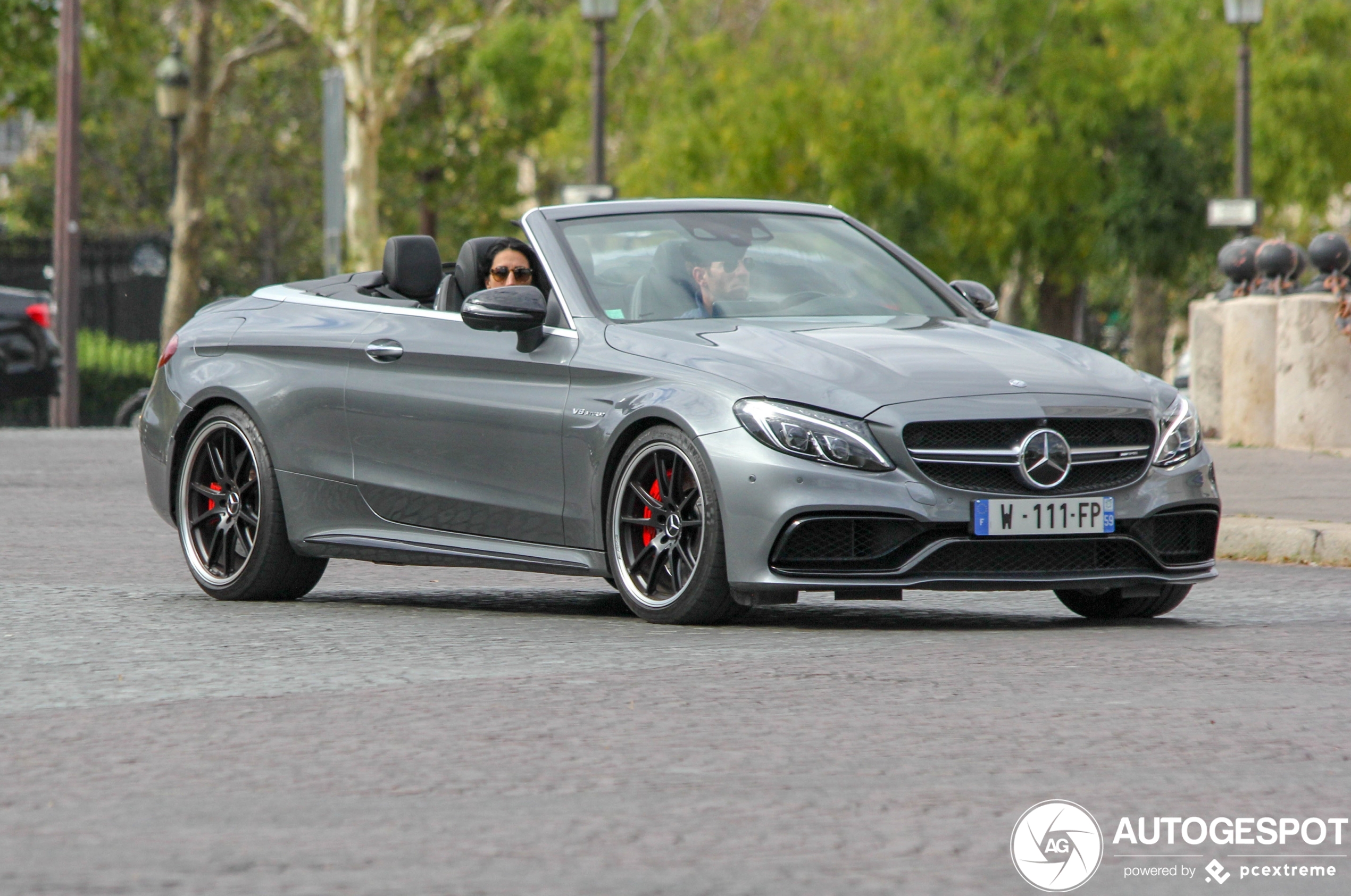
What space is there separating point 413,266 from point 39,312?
14.1m

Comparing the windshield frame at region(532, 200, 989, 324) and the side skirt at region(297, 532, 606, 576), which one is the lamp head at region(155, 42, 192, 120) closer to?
the windshield frame at region(532, 200, 989, 324)

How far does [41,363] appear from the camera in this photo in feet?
74.8

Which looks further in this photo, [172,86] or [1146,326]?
[1146,326]

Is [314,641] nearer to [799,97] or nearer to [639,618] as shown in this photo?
[639,618]

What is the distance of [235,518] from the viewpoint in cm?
950

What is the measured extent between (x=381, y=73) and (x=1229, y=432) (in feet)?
92.5

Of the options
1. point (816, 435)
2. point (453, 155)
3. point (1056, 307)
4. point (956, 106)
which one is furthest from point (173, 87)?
point (816, 435)

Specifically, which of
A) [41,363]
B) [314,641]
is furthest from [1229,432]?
[314,641]

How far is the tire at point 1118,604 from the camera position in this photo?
338 inches

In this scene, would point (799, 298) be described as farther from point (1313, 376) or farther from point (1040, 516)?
point (1313, 376)

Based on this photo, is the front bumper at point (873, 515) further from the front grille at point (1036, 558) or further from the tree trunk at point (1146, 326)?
the tree trunk at point (1146, 326)

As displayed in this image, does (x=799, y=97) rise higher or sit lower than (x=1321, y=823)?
higher

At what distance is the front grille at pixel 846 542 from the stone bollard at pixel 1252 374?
11052 mm

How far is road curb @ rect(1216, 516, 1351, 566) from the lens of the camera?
11.2 m
